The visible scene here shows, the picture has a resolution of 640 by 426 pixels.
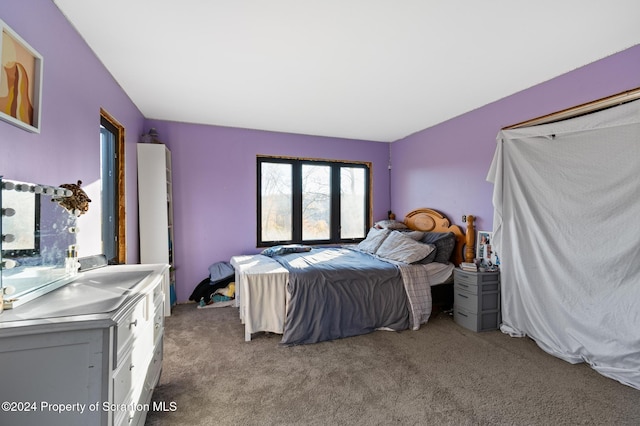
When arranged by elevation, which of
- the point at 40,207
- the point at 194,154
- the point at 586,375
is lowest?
the point at 586,375

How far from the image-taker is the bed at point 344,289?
2.71 meters

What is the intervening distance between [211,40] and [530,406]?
3.18 metres

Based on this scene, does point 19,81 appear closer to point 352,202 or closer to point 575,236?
point 575,236

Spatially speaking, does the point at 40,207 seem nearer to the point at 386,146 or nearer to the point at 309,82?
the point at 309,82

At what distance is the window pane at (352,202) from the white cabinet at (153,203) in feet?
8.49

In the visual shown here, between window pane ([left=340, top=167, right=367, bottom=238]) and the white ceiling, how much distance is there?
1.66m

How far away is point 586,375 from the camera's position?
2.15m

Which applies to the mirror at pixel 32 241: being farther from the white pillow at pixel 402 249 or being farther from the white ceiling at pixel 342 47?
the white pillow at pixel 402 249

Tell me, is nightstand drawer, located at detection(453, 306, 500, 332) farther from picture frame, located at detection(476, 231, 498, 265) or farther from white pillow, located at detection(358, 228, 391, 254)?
white pillow, located at detection(358, 228, 391, 254)

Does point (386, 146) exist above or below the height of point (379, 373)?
above

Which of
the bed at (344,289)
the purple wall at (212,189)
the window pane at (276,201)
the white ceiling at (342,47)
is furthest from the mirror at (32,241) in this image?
the window pane at (276,201)

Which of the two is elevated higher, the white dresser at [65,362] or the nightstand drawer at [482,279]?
the white dresser at [65,362]

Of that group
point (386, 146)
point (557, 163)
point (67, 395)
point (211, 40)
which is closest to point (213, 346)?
point (67, 395)

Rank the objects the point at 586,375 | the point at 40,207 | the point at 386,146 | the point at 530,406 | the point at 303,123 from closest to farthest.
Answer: the point at 40,207, the point at 530,406, the point at 586,375, the point at 303,123, the point at 386,146
